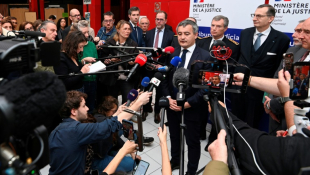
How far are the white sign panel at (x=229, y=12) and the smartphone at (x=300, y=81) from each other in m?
2.32

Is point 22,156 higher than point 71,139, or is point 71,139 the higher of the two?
point 22,156

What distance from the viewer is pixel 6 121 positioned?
58 centimetres

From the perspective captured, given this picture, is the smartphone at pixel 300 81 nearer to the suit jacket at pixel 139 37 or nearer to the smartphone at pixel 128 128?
the smartphone at pixel 128 128

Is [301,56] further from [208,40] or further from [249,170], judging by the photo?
[249,170]

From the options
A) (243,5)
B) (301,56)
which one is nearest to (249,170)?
(301,56)

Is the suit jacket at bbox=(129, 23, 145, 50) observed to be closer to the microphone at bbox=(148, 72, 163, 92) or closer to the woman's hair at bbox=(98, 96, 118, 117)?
the woman's hair at bbox=(98, 96, 118, 117)

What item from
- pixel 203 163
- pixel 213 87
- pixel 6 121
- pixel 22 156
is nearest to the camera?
pixel 6 121

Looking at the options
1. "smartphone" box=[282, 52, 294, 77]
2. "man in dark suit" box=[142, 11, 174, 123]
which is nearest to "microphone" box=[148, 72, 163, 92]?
"smartphone" box=[282, 52, 294, 77]

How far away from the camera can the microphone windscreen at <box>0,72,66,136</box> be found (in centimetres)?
62

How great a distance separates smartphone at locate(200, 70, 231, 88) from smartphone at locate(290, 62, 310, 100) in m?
0.42

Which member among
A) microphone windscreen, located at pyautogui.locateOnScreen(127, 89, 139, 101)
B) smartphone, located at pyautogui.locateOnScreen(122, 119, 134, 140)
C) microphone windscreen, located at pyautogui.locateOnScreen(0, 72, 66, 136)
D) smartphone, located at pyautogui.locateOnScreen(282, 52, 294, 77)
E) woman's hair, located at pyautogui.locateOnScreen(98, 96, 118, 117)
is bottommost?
woman's hair, located at pyautogui.locateOnScreen(98, 96, 118, 117)

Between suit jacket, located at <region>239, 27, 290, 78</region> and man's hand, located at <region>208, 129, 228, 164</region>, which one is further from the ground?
suit jacket, located at <region>239, 27, 290, 78</region>

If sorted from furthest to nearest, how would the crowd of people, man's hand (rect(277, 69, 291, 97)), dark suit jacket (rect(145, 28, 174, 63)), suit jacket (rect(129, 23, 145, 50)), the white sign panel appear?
suit jacket (rect(129, 23, 145, 50))
dark suit jacket (rect(145, 28, 174, 63))
the white sign panel
man's hand (rect(277, 69, 291, 97))
the crowd of people

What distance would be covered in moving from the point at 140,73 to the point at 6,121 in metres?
3.53
